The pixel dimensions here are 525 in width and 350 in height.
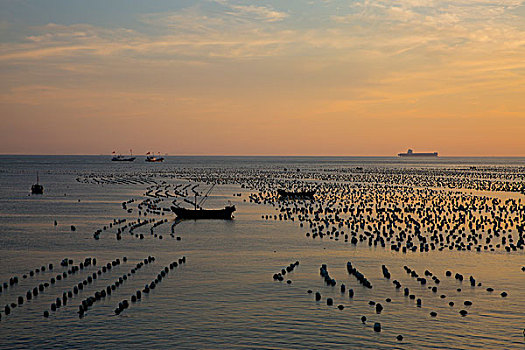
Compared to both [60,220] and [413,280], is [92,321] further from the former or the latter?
[60,220]

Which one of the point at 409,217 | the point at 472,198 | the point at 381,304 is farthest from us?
the point at 472,198

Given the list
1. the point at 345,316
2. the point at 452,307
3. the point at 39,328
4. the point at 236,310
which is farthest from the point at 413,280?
the point at 39,328

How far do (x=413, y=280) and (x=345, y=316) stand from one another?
8.88m

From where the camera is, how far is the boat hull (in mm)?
65875

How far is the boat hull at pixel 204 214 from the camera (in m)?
65.9

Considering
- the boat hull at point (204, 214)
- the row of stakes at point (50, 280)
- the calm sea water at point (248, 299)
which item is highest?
the boat hull at point (204, 214)

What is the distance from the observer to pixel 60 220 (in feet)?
217

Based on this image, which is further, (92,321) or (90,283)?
(90,283)

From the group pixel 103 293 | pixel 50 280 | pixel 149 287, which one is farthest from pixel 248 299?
pixel 50 280

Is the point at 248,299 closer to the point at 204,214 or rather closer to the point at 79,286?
the point at 79,286

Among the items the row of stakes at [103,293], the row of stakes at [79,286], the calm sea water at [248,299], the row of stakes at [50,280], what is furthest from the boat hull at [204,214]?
the row of stakes at [103,293]

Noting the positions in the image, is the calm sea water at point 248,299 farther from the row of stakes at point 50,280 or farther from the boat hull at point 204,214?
the boat hull at point 204,214

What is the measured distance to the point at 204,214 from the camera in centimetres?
6694

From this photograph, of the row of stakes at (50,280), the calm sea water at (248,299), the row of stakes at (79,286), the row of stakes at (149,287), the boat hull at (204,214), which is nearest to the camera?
the calm sea water at (248,299)
